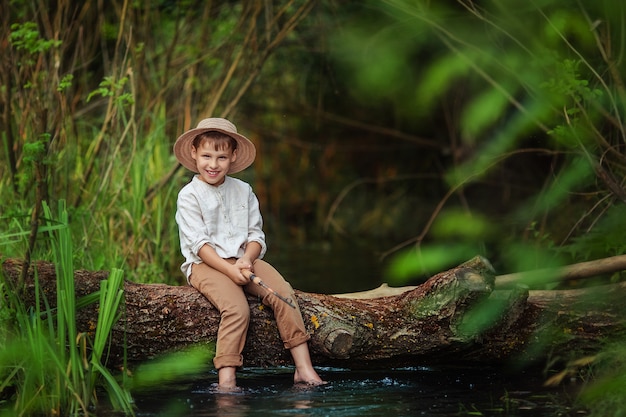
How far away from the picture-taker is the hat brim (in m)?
5.00

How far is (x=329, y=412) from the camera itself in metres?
4.13

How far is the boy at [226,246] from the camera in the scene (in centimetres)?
464

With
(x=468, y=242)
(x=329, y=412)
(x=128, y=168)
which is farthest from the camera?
(x=128, y=168)

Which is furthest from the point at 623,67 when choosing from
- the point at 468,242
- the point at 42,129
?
the point at 42,129

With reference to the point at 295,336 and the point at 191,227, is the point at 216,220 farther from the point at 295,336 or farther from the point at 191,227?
the point at 295,336

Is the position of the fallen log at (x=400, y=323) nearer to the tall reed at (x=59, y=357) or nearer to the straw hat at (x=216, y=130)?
the tall reed at (x=59, y=357)

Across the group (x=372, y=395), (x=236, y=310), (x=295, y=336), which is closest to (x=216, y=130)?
(x=236, y=310)

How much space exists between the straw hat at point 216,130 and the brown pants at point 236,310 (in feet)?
1.90

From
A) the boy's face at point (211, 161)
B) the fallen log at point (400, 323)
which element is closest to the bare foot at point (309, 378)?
the fallen log at point (400, 323)

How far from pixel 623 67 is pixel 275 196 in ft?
26.6

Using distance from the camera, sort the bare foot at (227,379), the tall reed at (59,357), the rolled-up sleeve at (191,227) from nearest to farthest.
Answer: the tall reed at (59,357) < the bare foot at (227,379) < the rolled-up sleeve at (191,227)

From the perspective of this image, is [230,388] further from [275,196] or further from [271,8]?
[275,196]

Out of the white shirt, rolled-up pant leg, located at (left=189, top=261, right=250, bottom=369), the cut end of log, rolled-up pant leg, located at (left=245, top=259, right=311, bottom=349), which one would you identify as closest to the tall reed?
rolled-up pant leg, located at (left=189, top=261, right=250, bottom=369)

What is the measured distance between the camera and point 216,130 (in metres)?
5.05
